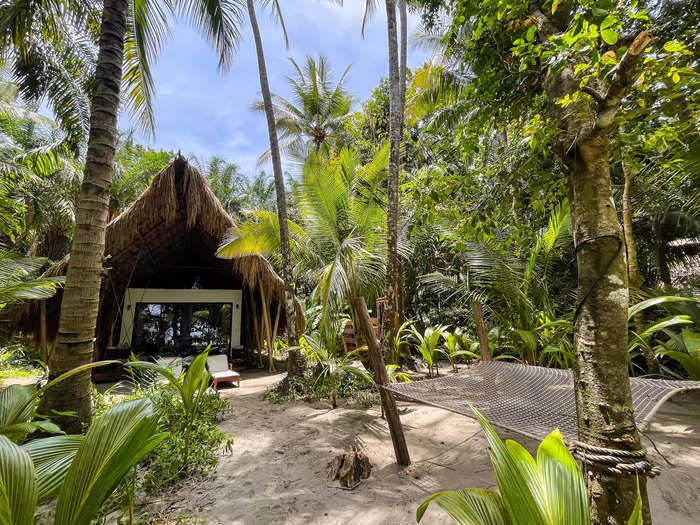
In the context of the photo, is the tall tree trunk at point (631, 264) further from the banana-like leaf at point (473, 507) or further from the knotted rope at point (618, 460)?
the banana-like leaf at point (473, 507)

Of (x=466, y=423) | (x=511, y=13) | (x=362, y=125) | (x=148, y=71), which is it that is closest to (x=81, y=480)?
(x=511, y=13)

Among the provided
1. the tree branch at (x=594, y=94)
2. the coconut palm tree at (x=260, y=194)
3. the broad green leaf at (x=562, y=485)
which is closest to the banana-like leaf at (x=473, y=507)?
the broad green leaf at (x=562, y=485)

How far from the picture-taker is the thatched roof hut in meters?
5.59

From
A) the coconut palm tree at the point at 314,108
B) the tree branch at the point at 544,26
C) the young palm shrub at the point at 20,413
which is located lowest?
the young palm shrub at the point at 20,413

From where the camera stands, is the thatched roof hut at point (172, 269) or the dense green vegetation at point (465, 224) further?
the thatched roof hut at point (172, 269)

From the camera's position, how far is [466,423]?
3328mm

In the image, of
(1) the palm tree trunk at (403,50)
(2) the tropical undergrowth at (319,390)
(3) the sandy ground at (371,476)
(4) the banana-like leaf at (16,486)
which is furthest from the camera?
(1) the palm tree trunk at (403,50)

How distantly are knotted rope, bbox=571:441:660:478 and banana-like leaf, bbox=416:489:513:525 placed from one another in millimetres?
376

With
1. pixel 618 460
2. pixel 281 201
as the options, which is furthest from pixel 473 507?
pixel 281 201

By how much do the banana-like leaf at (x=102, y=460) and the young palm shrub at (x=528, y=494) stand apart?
104 centimetres

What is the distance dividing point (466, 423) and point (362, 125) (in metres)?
9.25

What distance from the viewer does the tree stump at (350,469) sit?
2.27 m

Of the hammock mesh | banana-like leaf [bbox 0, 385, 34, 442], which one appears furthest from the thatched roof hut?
the hammock mesh

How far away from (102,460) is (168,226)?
627 centimetres
